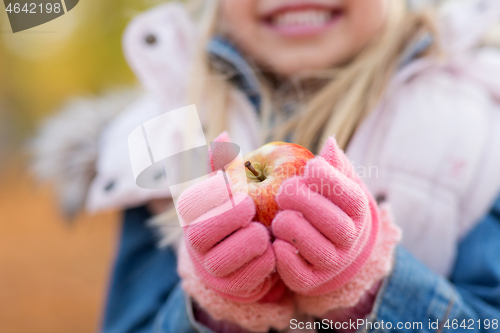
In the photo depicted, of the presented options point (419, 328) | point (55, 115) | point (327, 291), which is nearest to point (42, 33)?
point (55, 115)

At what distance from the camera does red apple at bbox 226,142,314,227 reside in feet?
1.04

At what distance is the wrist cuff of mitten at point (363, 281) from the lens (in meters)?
0.36

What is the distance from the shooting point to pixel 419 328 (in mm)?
412

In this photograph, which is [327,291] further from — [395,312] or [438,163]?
[438,163]

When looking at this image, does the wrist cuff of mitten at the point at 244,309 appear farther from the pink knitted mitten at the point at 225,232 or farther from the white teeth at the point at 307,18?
the white teeth at the point at 307,18

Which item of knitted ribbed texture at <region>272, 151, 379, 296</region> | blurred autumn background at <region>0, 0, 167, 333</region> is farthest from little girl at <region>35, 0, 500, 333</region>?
blurred autumn background at <region>0, 0, 167, 333</region>

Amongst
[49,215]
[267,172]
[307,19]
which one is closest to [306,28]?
[307,19]

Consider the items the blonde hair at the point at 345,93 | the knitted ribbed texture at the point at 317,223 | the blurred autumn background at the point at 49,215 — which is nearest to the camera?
the knitted ribbed texture at the point at 317,223

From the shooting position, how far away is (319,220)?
287mm

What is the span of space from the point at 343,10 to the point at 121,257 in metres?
0.55

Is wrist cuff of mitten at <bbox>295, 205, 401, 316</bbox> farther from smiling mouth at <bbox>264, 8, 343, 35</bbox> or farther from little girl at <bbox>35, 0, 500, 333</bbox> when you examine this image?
smiling mouth at <bbox>264, 8, 343, 35</bbox>

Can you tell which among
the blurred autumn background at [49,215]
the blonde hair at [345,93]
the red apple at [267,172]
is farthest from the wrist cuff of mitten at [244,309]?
the blurred autumn background at [49,215]

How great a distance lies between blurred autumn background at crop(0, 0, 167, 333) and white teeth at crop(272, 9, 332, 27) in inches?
11.3

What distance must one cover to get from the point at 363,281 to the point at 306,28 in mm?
376
